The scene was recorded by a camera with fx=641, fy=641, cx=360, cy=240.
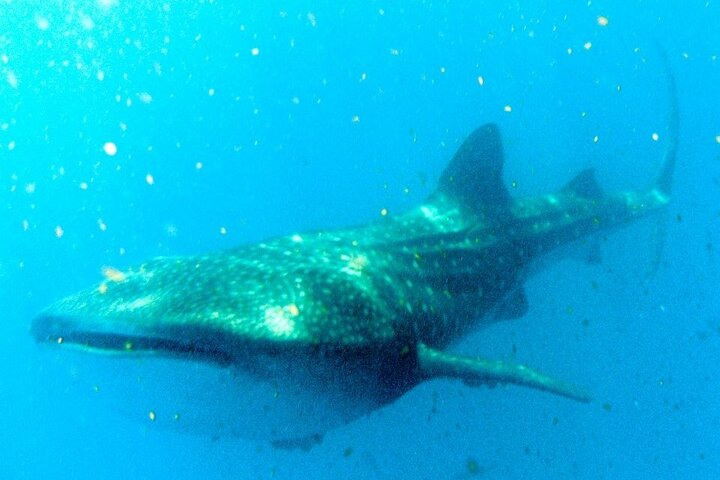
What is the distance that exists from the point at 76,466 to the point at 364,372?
2800 cm

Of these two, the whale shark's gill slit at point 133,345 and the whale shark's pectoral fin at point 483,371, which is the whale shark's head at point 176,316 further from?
the whale shark's pectoral fin at point 483,371

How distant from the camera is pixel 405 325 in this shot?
4680 mm

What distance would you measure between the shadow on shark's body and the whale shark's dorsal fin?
16 cm

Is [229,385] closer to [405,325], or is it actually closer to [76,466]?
[405,325]

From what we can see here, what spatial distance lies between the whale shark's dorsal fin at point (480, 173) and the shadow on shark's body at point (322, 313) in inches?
6.2

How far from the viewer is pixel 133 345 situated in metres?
3.36

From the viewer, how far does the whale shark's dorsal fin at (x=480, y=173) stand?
7.05m

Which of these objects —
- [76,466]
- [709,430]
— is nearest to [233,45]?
[76,466]

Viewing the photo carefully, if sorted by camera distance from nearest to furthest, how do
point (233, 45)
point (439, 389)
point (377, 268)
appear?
1. point (377, 268)
2. point (439, 389)
3. point (233, 45)

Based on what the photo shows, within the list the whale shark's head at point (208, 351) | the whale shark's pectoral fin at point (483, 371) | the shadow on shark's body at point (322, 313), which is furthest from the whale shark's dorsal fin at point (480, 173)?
the whale shark's head at point (208, 351)

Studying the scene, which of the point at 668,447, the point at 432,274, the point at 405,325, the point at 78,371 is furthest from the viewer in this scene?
the point at 668,447

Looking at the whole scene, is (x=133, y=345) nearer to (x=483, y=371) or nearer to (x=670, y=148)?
(x=483, y=371)

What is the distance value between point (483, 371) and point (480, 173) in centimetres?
322

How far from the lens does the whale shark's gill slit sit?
3.35 meters
